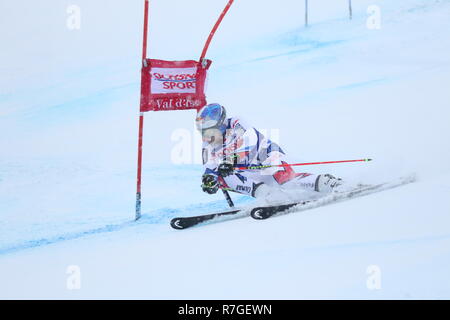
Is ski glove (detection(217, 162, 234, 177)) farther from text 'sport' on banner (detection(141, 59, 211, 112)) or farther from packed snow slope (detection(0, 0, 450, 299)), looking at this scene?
text 'sport' on banner (detection(141, 59, 211, 112))

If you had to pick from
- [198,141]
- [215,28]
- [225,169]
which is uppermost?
[215,28]

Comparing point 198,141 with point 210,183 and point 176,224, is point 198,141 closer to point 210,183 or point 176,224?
point 210,183

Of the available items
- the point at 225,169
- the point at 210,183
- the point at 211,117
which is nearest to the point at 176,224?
the point at 210,183

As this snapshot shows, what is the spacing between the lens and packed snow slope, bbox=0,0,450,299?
8.92 ft

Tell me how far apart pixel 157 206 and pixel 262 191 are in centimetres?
60

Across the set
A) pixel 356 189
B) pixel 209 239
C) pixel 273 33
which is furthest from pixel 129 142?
pixel 356 189

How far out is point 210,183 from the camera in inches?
112

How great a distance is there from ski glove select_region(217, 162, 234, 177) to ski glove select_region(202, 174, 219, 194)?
0.05m

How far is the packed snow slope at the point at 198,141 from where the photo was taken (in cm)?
272

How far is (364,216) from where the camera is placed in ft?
9.29

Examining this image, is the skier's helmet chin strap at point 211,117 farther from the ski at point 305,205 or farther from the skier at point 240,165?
the ski at point 305,205

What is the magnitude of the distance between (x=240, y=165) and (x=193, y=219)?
1.24 feet

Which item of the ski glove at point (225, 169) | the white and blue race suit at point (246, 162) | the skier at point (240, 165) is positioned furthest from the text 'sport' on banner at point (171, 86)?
the ski glove at point (225, 169)

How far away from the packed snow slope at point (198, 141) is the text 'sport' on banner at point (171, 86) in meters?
0.09
